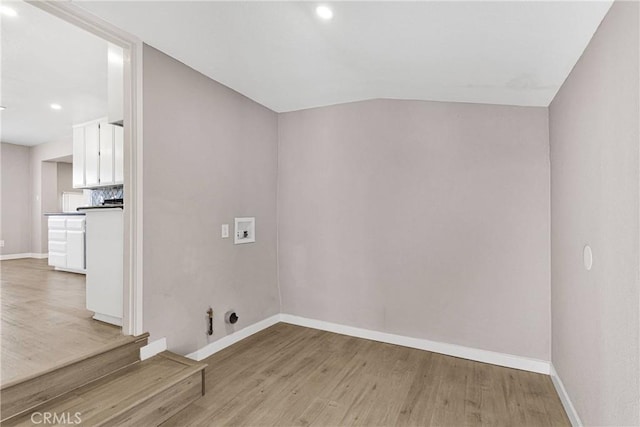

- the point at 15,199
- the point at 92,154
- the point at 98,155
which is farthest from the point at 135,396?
→ the point at 15,199

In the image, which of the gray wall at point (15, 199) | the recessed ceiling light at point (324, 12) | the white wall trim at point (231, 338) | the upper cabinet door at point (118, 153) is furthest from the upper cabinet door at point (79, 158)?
the recessed ceiling light at point (324, 12)

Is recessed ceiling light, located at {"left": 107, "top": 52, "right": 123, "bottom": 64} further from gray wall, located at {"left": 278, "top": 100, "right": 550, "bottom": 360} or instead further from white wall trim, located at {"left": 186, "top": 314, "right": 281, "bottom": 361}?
white wall trim, located at {"left": 186, "top": 314, "right": 281, "bottom": 361}

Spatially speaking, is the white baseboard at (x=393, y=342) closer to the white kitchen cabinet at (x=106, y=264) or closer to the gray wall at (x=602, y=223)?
the gray wall at (x=602, y=223)

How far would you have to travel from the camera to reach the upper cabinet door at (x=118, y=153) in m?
4.28

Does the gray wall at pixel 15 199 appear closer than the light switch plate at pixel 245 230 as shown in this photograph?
No

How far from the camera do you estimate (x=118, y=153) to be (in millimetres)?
4344

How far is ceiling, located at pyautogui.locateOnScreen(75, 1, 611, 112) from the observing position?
1606mm

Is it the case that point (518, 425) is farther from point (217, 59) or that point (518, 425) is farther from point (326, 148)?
point (217, 59)

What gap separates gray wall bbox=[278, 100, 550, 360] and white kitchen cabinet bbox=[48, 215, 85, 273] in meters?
3.11

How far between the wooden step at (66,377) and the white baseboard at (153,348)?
3 cm

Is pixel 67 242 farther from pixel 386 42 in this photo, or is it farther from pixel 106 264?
pixel 386 42

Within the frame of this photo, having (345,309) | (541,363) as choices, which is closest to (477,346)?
(541,363)

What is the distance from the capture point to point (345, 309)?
133 inches

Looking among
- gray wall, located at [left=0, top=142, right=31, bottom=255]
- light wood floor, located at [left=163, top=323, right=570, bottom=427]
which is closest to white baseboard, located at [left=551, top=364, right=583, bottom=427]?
light wood floor, located at [left=163, top=323, right=570, bottom=427]
